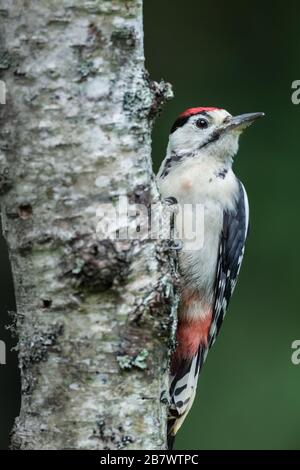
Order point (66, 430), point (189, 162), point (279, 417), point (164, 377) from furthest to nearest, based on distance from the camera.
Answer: point (279, 417) → point (189, 162) → point (164, 377) → point (66, 430)

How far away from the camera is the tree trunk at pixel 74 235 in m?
2.02

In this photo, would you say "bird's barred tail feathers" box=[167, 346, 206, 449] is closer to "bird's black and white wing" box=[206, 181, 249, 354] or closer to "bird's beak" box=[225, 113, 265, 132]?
"bird's black and white wing" box=[206, 181, 249, 354]

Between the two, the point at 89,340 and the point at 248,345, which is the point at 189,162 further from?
the point at 248,345

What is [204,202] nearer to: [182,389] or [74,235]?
[182,389]

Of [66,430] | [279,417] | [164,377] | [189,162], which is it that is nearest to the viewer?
[66,430]

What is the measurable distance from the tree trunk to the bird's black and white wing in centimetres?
113

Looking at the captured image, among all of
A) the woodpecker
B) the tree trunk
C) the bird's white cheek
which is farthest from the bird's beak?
the tree trunk

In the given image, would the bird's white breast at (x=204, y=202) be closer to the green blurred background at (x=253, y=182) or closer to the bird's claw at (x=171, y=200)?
the bird's claw at (x=171, y=200)

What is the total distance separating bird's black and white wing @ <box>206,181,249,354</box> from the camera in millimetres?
3184

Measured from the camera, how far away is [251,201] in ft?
15.3

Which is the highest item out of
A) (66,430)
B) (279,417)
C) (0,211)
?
(0,211)

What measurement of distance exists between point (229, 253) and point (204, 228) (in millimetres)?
191

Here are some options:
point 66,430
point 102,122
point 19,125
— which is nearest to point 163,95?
point 102,122
